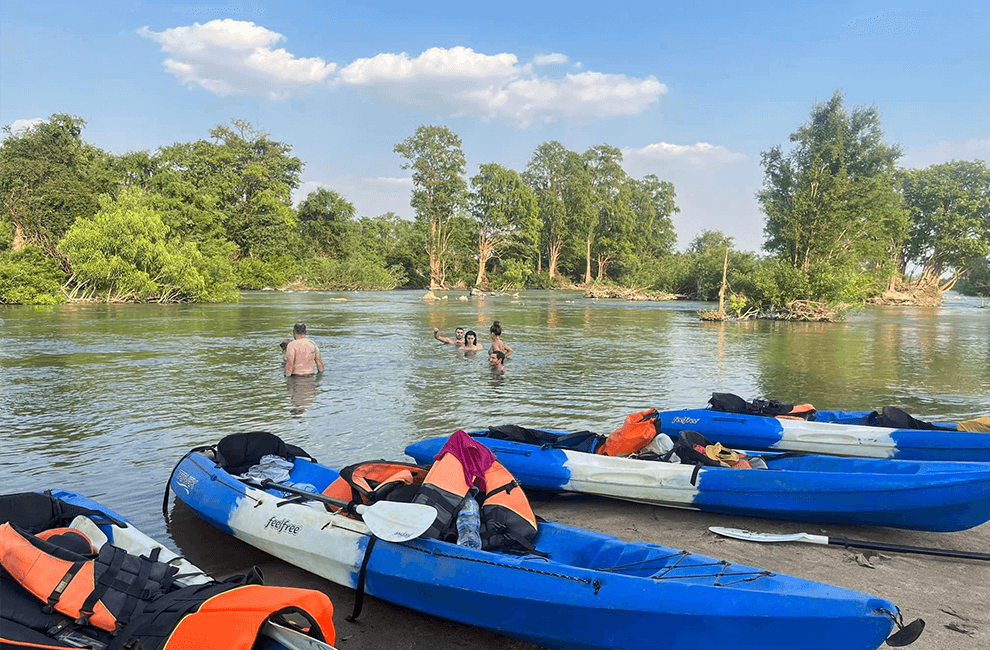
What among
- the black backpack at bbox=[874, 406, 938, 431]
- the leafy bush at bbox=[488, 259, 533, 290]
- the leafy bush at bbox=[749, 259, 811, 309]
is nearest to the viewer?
the black backpack at bbox=[874, 406, 938, 431]

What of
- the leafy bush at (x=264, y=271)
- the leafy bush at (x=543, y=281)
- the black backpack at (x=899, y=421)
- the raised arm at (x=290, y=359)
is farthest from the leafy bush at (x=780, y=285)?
the leafy bush at (x=543, y=281)

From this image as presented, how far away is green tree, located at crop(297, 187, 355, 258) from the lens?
62188mm

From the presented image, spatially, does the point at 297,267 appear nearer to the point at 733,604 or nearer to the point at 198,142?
the point at 198,142

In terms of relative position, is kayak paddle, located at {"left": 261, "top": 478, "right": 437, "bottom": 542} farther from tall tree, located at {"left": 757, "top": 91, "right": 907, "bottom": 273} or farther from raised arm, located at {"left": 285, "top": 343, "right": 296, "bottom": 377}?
tall tree, located at {"left": 757, "top": 91, "right": 907, "bottom": 273}

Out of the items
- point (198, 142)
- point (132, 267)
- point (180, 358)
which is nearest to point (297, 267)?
point (198, 142)

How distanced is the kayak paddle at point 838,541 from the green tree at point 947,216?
185 ft

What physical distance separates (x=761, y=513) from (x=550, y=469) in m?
1.69

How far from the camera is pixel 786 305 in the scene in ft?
97.6

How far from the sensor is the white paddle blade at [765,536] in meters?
4.49

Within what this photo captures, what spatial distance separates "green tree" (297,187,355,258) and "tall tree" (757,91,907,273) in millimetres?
39102

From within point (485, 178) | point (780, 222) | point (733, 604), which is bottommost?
point (733, 604)

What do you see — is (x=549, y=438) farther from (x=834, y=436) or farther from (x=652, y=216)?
(x=652, y=216)

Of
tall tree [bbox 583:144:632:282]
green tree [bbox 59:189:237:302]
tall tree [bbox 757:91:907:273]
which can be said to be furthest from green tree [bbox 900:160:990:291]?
green tree [bbox 59:189:237:302]

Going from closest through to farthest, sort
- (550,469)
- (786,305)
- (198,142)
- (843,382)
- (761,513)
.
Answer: (761,513)
(550,469)
(843,382)
(786,305)
(198,142)
